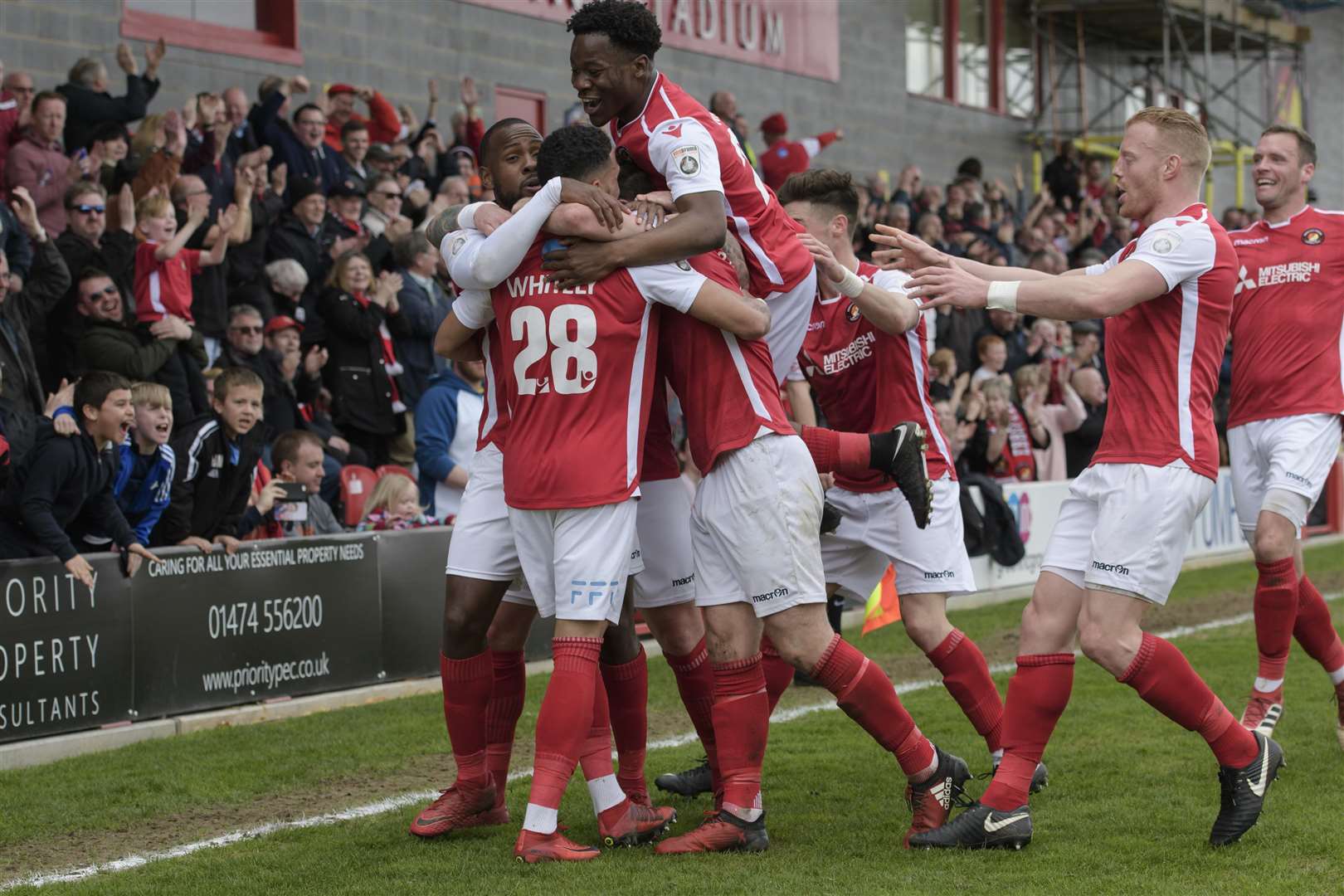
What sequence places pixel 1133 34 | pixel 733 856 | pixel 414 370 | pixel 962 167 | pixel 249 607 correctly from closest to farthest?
pixel 733 856 < pixel 249 607 < pixel 414 370 < pixel 962 167 < pixel 1133 34

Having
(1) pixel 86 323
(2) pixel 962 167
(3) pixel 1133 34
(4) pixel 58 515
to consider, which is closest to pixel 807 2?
(2) pixel 962 167

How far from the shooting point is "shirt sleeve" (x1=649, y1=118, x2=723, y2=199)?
491 cm

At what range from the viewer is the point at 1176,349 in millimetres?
4992

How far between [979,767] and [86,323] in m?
5.62

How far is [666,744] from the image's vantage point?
7.13 m

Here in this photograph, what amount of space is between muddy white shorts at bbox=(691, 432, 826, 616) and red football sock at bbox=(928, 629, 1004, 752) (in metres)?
1.15

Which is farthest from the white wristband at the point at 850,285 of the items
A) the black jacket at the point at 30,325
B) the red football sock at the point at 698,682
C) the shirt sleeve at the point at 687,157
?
the black jacket at the point at 30,325

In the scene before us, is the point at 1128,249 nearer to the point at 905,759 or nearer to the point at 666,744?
the point at 905,759

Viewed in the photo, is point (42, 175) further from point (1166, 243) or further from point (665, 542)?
point (1166, 243)

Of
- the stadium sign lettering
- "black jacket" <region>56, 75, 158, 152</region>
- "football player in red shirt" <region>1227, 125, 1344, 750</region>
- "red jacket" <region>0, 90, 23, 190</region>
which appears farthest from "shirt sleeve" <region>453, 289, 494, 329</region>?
the stadium sign lettering

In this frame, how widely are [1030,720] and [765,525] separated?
1013mm

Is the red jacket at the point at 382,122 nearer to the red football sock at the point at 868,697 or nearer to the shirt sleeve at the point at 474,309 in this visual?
the shirt sleeve at the point at 474,309

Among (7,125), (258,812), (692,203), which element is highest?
(7,125)

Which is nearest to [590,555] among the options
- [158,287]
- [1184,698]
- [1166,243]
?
[1184,698]
